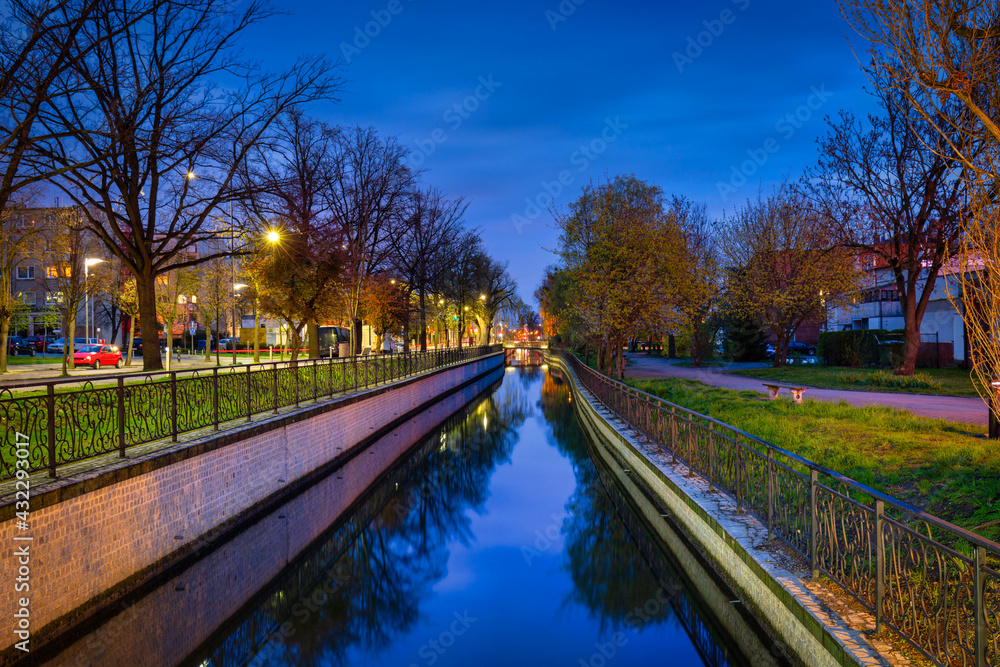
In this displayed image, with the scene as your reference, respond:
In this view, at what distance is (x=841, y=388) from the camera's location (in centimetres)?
2102

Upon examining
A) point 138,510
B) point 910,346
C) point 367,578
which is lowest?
point 367,578

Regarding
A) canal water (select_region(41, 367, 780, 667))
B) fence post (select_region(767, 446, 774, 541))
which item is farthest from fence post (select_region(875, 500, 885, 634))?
fence post (select_region(767, 446, 774, 541))

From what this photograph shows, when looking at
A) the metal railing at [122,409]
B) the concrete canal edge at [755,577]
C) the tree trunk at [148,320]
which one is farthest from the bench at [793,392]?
the tree trunk at [148,320]

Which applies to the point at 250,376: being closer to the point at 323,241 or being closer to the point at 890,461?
the point at 890,461

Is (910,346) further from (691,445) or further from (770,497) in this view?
(770,497)

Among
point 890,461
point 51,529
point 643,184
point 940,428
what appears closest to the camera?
point 51,529

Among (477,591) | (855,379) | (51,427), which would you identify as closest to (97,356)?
(51,427)

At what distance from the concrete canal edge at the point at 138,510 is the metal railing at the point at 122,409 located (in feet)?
0.87

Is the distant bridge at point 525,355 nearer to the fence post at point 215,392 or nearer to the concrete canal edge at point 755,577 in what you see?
the fence post at point 215,392

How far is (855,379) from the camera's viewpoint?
74.6 feet

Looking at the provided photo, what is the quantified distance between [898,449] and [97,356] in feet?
126

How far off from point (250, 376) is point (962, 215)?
34.9 feet

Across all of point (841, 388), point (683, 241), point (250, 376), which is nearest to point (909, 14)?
point (250, 376)

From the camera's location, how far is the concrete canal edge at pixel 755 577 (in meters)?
4.45
